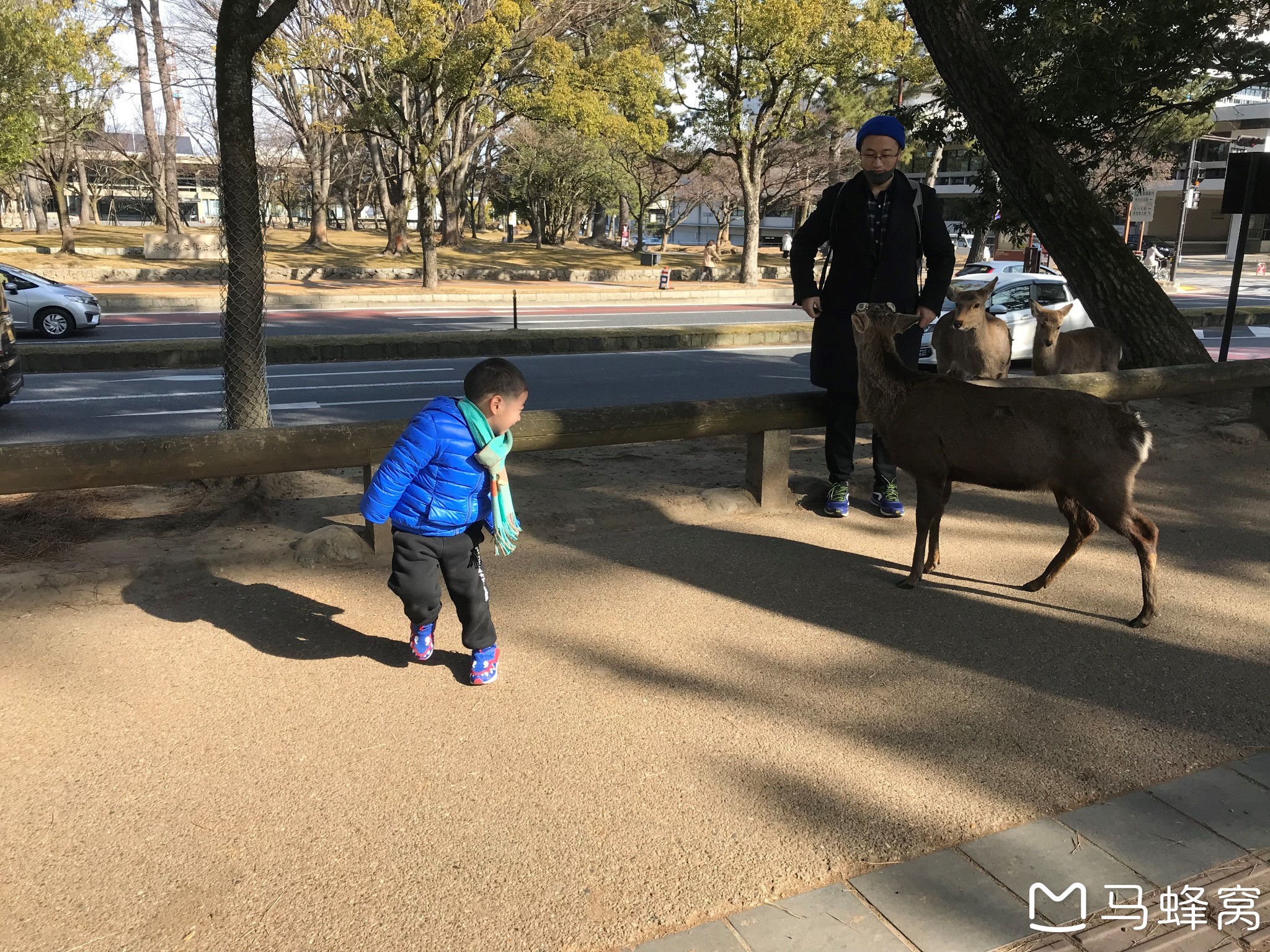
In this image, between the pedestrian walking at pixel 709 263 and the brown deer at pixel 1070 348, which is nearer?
the brown deer at pixel 1070 348

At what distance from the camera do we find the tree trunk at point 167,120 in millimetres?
34594

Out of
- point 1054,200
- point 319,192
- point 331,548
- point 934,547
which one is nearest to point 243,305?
point 331,548

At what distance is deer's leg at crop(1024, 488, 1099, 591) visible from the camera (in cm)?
491

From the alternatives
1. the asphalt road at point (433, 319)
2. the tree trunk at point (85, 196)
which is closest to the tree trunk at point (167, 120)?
the tree trunk at point (85, 196)

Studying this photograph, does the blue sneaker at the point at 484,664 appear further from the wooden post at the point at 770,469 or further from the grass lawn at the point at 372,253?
the grass lawn at the point at 372,253

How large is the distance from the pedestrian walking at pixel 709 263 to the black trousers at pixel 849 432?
32655mm

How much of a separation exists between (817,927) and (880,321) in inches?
126

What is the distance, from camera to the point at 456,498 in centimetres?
375

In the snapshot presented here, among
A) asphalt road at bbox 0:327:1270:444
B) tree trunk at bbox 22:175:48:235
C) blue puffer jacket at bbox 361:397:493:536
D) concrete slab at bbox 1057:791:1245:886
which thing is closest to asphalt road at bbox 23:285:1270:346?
asphalt road at bbox 0:327:1270:444

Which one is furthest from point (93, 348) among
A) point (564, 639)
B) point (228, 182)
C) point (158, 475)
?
point (564, 639)

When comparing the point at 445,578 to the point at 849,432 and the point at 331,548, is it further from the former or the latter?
the point at 849,432

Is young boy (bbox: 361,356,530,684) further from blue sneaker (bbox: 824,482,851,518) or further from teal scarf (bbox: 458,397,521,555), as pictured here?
blue sneaker (bbox: 824,482,851,518)

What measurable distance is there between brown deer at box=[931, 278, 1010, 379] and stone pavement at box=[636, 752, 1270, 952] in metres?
6.03

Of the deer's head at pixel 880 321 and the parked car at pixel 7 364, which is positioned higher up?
the deer's head at pixel 880 321
